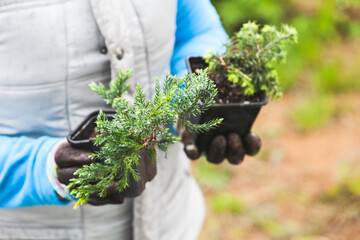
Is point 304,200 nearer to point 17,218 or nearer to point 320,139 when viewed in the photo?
point 320,139

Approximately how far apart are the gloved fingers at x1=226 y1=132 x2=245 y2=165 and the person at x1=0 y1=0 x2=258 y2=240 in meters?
Result: 0.25

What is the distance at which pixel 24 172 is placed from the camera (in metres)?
1.20

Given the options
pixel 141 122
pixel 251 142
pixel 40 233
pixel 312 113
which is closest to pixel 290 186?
pixel 312 113

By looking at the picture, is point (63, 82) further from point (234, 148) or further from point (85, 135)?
point (234, 148)

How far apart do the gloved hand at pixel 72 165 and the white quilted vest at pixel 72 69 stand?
0.55 ft

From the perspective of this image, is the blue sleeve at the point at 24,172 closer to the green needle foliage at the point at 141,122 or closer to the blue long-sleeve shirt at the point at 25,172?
the blue long-sleeve shirt at the point at 25,172

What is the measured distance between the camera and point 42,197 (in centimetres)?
119

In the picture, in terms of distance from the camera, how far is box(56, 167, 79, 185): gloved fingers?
1.07 m

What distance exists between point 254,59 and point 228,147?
13.4 inches

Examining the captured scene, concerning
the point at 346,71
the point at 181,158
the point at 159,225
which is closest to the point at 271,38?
the point at 181,158

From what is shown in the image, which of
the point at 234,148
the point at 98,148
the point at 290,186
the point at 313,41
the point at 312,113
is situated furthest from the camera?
the point at 313,41

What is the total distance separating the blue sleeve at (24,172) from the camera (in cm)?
117

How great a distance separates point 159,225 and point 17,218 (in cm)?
51

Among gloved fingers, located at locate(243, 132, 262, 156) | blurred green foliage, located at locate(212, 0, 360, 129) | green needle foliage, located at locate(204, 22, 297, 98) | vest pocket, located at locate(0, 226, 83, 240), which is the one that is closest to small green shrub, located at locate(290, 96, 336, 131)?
blurred green foliage, located at locate(212, 0, 360, 129)
